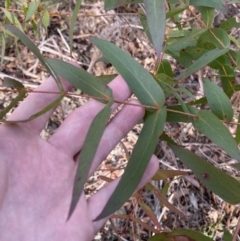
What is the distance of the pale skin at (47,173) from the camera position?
3.14ft

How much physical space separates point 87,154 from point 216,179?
1.05ft

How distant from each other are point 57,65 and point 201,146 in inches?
40.8

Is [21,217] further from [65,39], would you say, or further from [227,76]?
[65,39]

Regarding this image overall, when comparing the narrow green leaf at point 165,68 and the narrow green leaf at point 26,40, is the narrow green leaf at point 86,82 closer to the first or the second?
the narrow green leaf at point 26,40

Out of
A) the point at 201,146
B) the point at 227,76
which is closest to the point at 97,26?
the point at 201,146

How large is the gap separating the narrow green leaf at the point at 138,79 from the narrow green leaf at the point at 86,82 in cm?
5

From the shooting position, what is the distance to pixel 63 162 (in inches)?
39.9

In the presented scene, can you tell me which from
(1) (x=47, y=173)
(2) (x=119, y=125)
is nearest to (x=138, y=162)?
(2) (x=119, y=125)

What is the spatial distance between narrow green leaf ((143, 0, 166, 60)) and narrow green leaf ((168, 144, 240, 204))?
0.89 feet

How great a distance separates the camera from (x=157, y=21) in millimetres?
735

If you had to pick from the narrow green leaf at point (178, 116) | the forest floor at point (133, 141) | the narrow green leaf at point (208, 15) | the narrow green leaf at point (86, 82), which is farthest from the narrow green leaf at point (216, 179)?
the forest floor at point (133, 141)

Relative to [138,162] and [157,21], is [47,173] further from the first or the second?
[157,21]

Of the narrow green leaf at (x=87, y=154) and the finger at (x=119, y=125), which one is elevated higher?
the narrow green leaf at (x=87, y=154)

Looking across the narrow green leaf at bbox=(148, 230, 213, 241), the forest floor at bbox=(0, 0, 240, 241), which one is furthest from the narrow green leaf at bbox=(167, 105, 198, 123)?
the forest floor at bbox=(0, 0, 240, 241)
